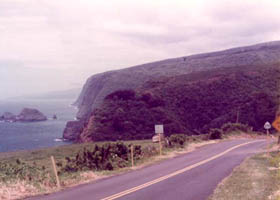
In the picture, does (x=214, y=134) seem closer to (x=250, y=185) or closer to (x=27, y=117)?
(x=250, y=185)

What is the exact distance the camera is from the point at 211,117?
58125 millimetres

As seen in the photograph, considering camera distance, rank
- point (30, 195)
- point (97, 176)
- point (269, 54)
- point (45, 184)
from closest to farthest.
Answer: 1. point (30, 195)
2. point (45, 184)
3. point (97, 176)
4. point (269, 54)

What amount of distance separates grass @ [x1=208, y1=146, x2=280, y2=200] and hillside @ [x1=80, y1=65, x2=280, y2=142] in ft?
123

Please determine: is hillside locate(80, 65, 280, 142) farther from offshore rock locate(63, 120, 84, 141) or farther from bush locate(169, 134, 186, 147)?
bush locate(169, 134, 186, 147)

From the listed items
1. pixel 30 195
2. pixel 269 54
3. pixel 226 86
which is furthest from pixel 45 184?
pixel 269 54

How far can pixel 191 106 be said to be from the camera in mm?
60312

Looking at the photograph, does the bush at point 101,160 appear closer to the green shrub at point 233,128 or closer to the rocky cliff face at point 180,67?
the green shrub at point 233,128

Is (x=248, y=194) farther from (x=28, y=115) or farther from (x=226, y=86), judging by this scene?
(x=28, y=115)

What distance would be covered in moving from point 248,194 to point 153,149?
13311mm

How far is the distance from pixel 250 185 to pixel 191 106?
48780mm

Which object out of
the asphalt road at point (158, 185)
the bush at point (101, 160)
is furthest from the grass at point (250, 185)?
the bush at point (101, 160)

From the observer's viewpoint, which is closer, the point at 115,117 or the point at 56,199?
the point at 56,199

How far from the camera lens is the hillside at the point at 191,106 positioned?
5447 cm

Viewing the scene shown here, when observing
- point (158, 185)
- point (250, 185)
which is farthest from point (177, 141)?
point (250, 185)
